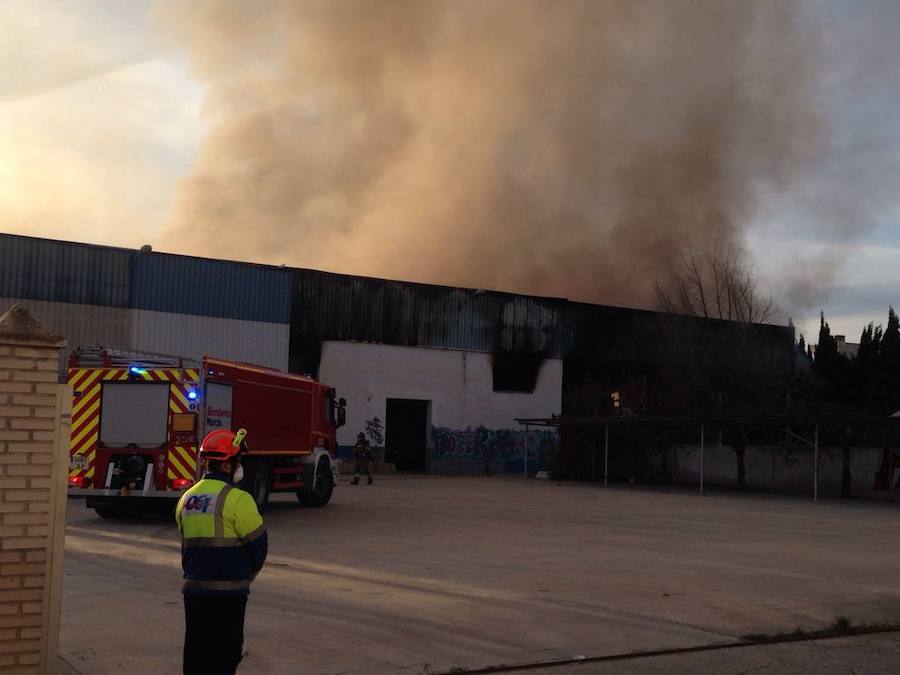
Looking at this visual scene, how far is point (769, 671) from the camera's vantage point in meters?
7.19

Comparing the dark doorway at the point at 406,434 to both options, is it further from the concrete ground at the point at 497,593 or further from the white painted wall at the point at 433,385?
the concrete ground at the point at 497,593

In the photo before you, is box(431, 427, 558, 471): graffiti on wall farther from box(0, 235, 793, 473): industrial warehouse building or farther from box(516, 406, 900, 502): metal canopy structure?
box(516, 406, 900, 502): metal canopy structure

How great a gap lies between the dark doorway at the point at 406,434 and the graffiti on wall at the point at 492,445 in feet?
3.97

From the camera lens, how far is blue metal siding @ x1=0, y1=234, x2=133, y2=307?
33000 mm

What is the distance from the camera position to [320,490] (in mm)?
21000

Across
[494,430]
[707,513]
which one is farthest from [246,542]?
[494,430]

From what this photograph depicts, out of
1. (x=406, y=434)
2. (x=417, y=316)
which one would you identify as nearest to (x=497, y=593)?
(x=417, y=316)

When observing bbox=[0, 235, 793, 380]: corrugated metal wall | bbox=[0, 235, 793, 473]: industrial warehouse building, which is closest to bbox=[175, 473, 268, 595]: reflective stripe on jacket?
bbox=[0, 235, 793, 473]: industrial warehouse building

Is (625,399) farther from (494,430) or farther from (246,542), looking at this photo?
(246,542)

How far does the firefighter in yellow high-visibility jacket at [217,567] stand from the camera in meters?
5.03

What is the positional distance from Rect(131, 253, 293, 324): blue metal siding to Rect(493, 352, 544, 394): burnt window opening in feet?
30.9

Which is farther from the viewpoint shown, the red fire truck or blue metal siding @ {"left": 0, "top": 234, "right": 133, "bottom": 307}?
blue metal siding @ {"left": 0, "top": 234, "right": 133, "bottom": 307}

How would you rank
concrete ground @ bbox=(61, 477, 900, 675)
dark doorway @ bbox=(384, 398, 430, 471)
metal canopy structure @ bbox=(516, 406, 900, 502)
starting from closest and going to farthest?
concrete ground @ bbox=(61, 477, 900, 675) < metal canopy structure @ bbox=(516, 406, 900, 502) < dark doorway @ bbox=(384, 398, 430, 471)

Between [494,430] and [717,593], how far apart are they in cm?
3179
